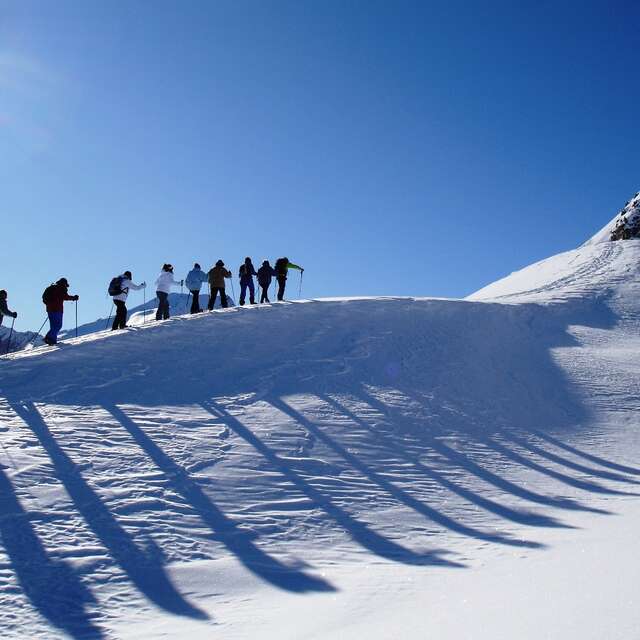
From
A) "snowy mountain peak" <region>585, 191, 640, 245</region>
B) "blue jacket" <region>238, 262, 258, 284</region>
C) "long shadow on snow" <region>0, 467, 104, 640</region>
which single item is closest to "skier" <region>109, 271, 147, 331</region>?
"blue jacket" <region>238, 262, 258, 284</region>

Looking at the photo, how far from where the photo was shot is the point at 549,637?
3.62 m

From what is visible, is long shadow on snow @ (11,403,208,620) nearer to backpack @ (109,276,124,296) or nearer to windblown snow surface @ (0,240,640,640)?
windblown snow surface @ (0,240,640,640)

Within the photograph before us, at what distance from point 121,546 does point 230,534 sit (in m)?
1.13

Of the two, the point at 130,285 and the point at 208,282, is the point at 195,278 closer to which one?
the point at 208,282

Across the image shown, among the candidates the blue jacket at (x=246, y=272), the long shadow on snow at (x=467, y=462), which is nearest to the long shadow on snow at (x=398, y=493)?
the long shadow on snow at (x=467, y=462)

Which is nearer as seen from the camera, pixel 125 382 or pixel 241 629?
pixel 241 629

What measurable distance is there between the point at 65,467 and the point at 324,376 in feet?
21.6

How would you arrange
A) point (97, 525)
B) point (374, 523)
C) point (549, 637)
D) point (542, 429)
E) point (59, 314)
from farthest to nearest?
1. point (59, 314)
2. point (542, 429)
3. point (374, 523)
4. point (97, 525)
5. point (549, 637)

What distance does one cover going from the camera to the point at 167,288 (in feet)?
57.2

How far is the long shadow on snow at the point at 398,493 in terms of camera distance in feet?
22.0

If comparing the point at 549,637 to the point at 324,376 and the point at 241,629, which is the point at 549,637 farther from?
the point at 324,376

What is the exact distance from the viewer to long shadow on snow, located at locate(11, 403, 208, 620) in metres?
5.13

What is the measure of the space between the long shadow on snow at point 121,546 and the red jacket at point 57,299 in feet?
22.2

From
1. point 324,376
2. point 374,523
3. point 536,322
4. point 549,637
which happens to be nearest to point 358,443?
point 374,523
